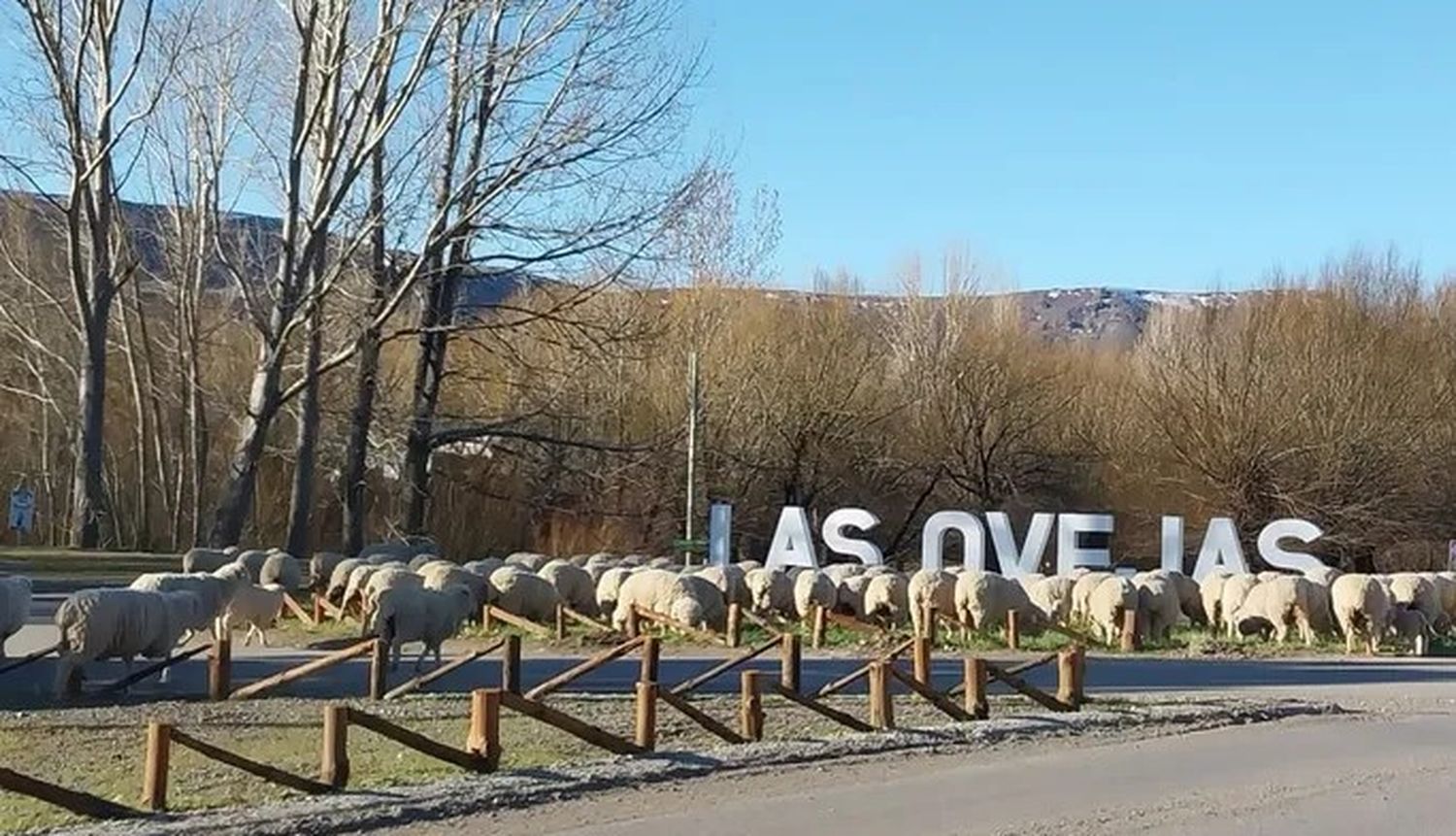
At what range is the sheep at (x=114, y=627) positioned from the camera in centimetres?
1780

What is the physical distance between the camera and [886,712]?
16297mm

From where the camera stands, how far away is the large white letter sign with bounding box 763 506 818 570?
37.8 metres

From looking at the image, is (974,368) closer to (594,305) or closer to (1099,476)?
(1099,476)

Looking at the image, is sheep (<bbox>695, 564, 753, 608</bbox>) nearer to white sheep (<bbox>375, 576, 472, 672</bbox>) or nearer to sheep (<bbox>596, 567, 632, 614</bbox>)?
sheep (<bbox>596, 567, 632, 614</bbox>)

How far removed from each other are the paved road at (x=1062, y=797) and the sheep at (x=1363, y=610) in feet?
48.9

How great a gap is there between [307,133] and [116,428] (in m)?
21.9

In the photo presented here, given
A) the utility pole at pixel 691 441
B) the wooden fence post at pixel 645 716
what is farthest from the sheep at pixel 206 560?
the wooden fence post at pixel 645 716

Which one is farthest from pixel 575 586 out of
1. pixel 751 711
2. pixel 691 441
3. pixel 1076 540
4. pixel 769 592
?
pixel 691 441

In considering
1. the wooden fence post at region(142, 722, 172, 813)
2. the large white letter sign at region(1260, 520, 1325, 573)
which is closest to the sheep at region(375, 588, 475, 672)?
the wooden fence post at region(142, 722, 172, 813)

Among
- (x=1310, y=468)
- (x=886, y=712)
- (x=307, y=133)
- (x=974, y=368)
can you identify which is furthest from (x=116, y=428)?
(x=886, y=712)

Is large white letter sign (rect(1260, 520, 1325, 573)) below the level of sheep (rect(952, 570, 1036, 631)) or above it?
above

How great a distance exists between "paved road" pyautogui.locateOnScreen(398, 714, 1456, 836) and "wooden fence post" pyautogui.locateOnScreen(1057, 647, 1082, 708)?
2.04m

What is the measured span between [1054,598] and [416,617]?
1443 cm

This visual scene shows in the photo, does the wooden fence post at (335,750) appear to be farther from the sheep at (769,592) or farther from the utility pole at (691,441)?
the utility pole at (691,441)
